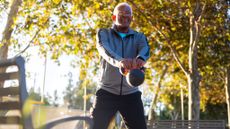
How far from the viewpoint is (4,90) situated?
8.21ft

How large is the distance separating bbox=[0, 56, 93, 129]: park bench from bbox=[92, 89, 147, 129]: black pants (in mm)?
1599

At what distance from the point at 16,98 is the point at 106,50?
1.70m

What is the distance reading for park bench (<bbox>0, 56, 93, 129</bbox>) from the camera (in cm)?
233

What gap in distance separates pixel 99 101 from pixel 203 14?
14423mm

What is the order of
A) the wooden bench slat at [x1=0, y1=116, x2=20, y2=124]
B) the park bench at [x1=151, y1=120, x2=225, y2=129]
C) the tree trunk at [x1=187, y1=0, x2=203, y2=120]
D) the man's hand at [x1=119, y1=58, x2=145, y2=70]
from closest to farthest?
1. the wooden bench slat at [x1=0, y1=116, x2=20, y2=124]
2. the man's hand at [x1=119, y1=58, x2=145, y2=70]
3. the park bench at [x1=151, y1=120, x2=225, y2=129]
4. the tree trunk at [x1=187, y1=0, x2=203, y2=120]

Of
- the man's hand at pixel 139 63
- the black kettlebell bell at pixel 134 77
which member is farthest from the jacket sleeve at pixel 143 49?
the black kettlebell bell at pixel 134 77

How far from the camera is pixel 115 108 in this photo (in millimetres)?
4234

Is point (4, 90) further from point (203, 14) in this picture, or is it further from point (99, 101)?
point (203, 14)

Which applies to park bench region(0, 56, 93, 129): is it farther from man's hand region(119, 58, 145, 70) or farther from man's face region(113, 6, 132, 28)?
man's face region(113, 6, 132, 28)

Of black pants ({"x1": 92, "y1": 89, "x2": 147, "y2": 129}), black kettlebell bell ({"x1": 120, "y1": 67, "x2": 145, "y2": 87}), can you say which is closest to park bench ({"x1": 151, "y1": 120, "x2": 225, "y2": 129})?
black pants ({"x1": 92, "y1": 89, "x2": 147, "y2": 129})

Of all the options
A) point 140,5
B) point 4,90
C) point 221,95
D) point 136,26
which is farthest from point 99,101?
point 221,95

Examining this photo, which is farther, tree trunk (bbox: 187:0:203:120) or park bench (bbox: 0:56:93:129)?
tree trunk (bbox: 187:0:203:120)

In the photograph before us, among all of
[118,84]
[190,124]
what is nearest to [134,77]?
[118,84]

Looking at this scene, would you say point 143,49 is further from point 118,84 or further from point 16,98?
point 16,98
